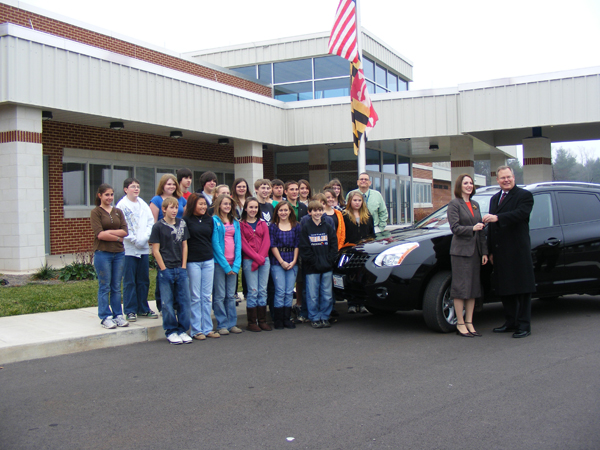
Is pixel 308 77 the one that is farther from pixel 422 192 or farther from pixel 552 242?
pixel 422 192

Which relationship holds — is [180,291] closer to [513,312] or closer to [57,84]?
[513,312]

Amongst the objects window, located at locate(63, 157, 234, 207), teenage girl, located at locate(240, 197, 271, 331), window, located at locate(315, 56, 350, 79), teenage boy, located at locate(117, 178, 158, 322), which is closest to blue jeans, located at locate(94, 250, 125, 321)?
teenage boy, located at locate(117, 178, 158, 322)

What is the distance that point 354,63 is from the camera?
12.6 meters

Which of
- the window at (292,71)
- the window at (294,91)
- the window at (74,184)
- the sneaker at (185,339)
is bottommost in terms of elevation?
the sneaker at (185,339)

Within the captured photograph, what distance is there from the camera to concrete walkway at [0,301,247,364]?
19.3 feet

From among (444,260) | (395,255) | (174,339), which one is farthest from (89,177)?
(444,260)

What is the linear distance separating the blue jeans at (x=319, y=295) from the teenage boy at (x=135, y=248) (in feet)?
6.85

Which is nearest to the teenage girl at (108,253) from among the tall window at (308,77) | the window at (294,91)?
the tall window at (308,77)

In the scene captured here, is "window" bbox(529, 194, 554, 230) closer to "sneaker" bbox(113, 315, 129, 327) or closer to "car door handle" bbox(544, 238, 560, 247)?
"car door handle" bbox(544, 238, 560, 247)

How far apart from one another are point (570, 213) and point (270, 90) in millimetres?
15558

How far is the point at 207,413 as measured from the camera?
413cm

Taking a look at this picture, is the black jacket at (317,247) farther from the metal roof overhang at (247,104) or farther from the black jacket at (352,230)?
the metal roof overhang at (247,104)

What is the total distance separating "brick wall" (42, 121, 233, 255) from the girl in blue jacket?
29.2 ft

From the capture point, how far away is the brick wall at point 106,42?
13.0 metres
